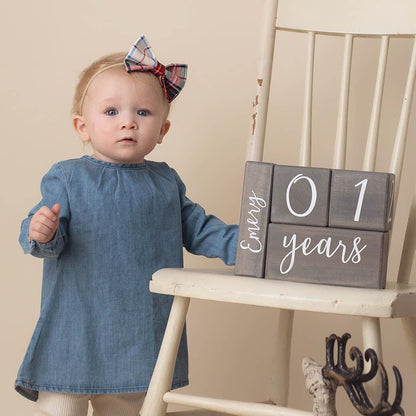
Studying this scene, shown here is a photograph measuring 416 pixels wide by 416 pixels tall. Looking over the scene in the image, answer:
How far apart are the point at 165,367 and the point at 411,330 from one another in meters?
0.35

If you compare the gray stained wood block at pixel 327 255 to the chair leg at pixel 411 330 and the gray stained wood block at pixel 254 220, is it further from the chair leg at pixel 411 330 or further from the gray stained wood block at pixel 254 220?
the chair leg at pixel 411 330

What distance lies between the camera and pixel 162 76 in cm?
107

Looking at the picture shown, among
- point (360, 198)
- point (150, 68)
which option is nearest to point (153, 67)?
point (150, 68)

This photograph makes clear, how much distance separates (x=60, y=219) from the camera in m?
1.01

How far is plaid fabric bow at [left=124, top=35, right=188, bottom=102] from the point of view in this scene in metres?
1.04

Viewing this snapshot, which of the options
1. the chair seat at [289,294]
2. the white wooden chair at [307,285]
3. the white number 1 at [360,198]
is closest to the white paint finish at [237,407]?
the white wooden chair at [307,285]

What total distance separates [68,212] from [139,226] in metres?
0.10

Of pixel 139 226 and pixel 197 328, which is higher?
pixel 139 226

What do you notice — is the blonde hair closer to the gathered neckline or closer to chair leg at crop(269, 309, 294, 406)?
the gathered neckline

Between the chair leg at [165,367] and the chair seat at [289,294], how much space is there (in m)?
0.04

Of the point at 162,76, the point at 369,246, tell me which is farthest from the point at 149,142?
the point at 369,246

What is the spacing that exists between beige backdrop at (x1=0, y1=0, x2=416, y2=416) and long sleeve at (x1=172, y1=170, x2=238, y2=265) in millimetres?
330

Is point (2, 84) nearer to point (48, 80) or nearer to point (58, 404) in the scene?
point (48, 80)

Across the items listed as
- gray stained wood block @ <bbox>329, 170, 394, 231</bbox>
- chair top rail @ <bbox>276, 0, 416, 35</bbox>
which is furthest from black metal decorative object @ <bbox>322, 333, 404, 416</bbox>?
chair top rail @ <bbox>276, 0, 416, 35</bbox>
